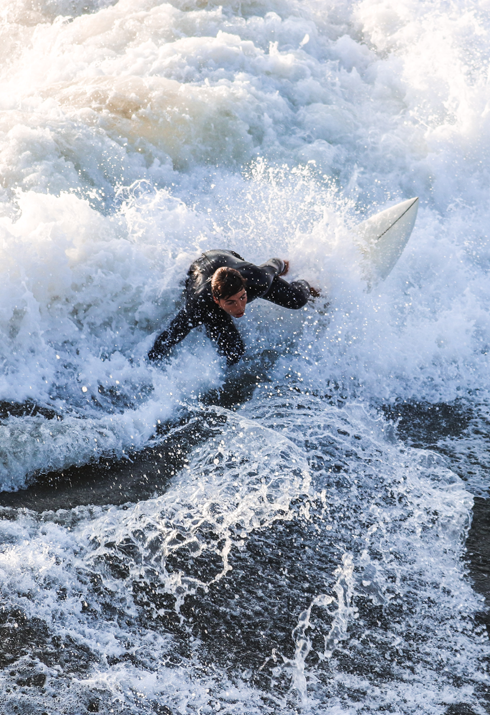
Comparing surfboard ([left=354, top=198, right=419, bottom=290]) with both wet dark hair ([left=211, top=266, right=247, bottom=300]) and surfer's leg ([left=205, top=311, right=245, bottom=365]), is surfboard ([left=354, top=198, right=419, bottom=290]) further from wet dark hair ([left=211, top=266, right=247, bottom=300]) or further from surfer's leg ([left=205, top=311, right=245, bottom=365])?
wet dark hair ([left=211, top=266, right=247, bottom=300])

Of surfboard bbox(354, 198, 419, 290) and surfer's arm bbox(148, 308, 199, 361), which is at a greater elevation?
surfboard bbox(354, 198, 419, 290)

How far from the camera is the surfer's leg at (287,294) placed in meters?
4.58

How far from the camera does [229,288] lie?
3.90 meters

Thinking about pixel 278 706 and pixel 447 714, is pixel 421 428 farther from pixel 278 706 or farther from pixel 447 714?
pixel 278 706

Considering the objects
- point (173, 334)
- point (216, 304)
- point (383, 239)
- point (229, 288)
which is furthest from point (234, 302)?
point (383, 239)

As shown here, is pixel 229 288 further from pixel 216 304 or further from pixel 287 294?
pixel 287 294

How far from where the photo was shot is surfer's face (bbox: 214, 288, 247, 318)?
156 inches

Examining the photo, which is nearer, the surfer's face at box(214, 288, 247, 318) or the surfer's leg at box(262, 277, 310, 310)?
the surfer's face at box(214, 288, 247, 318)

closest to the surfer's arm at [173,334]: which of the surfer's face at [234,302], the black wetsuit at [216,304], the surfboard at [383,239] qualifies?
the black wetsuit at [216,304]

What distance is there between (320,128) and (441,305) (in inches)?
139

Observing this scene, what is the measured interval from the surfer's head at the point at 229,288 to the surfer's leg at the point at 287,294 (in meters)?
0.55

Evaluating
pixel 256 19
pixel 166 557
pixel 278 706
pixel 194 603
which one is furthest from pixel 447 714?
pixel 256 19

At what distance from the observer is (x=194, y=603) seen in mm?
2732

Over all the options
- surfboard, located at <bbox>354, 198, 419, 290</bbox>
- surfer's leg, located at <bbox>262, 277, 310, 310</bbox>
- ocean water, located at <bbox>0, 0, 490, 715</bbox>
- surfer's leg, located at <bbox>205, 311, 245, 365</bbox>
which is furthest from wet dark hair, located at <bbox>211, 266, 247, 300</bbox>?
surfboard, located at <bbox>354, 198, 419, 290</bbox>
